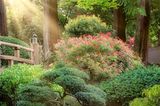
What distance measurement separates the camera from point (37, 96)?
9664 millimetres

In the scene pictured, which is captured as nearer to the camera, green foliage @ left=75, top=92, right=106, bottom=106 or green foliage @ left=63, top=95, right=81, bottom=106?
green foliage @ left=75, top=92, right=106, bottom=106

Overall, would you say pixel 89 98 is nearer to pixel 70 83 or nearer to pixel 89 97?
pixel 89 97

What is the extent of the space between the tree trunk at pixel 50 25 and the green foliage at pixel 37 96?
33.5 ft

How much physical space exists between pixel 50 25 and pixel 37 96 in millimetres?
10814

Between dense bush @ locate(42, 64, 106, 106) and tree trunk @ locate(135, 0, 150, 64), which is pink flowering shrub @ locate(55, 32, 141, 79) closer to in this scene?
tree trunk @ locate(135, 0, 150, 64)

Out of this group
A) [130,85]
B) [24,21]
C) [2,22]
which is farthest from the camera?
[24,21]

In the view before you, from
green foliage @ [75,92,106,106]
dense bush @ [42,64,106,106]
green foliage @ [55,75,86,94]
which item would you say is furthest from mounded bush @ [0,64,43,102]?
green foliage @ [75,92,106,106]

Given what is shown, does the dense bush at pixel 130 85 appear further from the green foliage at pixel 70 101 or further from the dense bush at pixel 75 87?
the green foliage at pixel 70 101

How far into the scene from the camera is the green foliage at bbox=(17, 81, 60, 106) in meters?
9.68

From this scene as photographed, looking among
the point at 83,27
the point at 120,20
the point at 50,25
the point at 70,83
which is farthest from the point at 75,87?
the point at 120,20

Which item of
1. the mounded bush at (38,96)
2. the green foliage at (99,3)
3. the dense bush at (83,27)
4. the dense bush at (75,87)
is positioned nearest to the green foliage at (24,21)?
the green foliage at (99,3)

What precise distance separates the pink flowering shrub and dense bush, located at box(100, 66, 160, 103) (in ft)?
3.27

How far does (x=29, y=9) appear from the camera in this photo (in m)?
35.0

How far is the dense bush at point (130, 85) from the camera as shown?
1286 centimetres
